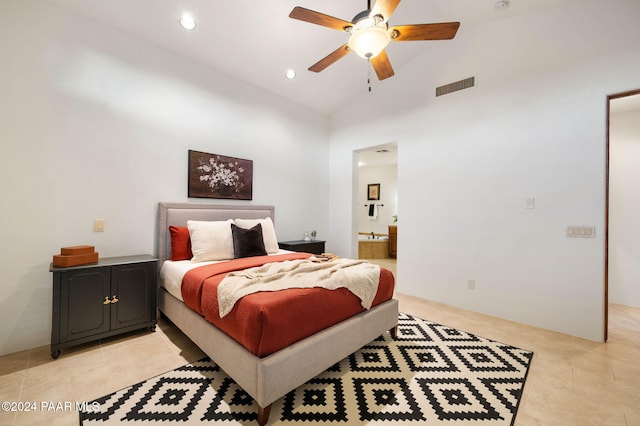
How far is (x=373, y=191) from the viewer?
8.70 metres

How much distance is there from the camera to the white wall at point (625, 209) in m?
3.52

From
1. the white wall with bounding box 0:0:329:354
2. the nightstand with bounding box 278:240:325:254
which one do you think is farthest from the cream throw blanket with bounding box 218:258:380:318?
the white wall with bounding box 0:0:329:354

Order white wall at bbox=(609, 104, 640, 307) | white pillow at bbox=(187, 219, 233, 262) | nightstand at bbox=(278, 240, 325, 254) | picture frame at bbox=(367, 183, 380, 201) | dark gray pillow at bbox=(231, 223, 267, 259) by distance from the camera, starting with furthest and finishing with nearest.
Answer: picture frame at bbox=(367, 183, 380, 201) < nightstand at bbox=(278, 240, 325, 254) < white wall at bbox=(609, 104, 640, 307) < dark gray pillow at bbox=(231, 223, 267, 259) < white pillow at bbox=(187, 219, 233, 262)

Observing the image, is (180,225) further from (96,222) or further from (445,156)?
(445,156)

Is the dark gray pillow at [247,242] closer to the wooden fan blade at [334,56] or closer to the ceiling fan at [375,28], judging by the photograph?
the wooden fan blade at [334,56]

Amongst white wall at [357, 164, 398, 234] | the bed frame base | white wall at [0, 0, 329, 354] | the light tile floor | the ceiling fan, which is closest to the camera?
the bed frame base

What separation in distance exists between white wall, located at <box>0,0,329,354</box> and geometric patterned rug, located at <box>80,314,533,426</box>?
1.57 metres

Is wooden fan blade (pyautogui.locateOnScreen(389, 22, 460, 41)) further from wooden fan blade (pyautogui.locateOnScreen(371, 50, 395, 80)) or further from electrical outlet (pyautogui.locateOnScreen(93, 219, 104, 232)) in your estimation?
electrical outlet (pyautogui.locateOnScreen(93, 219, 104, 232))

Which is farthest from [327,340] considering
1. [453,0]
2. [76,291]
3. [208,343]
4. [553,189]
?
[453,0]

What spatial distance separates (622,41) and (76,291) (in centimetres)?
551

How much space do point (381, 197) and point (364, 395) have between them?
23.7 ft

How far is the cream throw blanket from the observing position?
1.83m

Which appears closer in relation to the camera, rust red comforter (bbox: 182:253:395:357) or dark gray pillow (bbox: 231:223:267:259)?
rust red comforter (bbox: 182:253:395:357)

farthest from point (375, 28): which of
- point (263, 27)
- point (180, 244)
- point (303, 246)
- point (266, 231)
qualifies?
point (303, 246)
